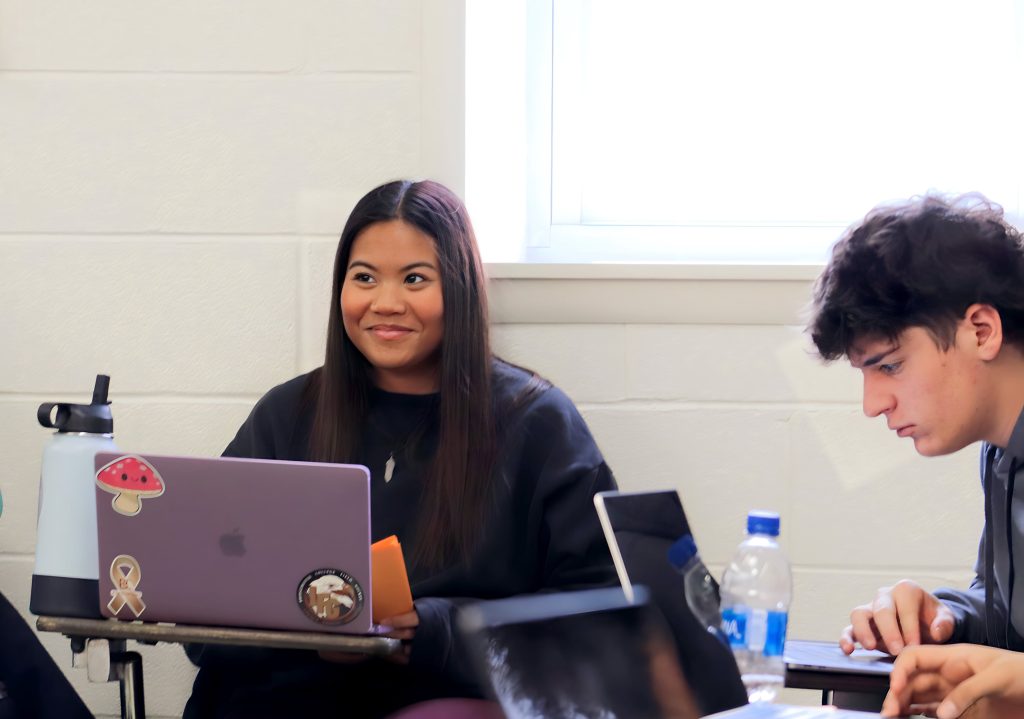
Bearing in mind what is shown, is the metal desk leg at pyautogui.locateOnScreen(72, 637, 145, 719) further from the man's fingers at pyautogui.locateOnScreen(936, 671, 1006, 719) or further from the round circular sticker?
the man's fingers at pyautogui.locateOnScreen(936, 671, 1006, 719)

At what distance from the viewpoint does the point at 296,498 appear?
1248 millimetres

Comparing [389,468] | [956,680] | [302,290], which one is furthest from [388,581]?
[302,290]

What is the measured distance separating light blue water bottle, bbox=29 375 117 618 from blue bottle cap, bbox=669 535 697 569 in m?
0.69

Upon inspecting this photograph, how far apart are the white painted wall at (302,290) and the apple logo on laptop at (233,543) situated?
2.37 feet

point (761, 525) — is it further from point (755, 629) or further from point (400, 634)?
point (400, 634)

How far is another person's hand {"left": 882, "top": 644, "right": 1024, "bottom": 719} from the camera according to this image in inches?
40.1

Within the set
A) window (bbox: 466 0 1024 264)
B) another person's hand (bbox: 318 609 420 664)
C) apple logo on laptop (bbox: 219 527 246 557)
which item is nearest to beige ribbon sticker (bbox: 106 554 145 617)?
apple logo on laptop (bbox: 219 527 246 557)

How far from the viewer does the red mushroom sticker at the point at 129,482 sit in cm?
127

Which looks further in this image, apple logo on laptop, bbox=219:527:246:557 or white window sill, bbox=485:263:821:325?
white window sill, bbox=485:263:821:325

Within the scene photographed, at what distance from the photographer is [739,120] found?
210 centimetres

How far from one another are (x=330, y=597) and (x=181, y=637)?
16cm

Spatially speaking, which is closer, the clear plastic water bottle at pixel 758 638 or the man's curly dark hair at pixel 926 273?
the clear plastic water bottle at pixel 758 638

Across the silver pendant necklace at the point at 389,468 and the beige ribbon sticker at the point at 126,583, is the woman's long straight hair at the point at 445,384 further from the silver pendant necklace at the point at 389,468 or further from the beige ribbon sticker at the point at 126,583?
the beige ribbon sticker at the point at 126,583

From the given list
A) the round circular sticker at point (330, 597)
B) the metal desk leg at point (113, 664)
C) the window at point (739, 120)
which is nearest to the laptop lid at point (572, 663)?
the round circular sticker at point (330, 597)
